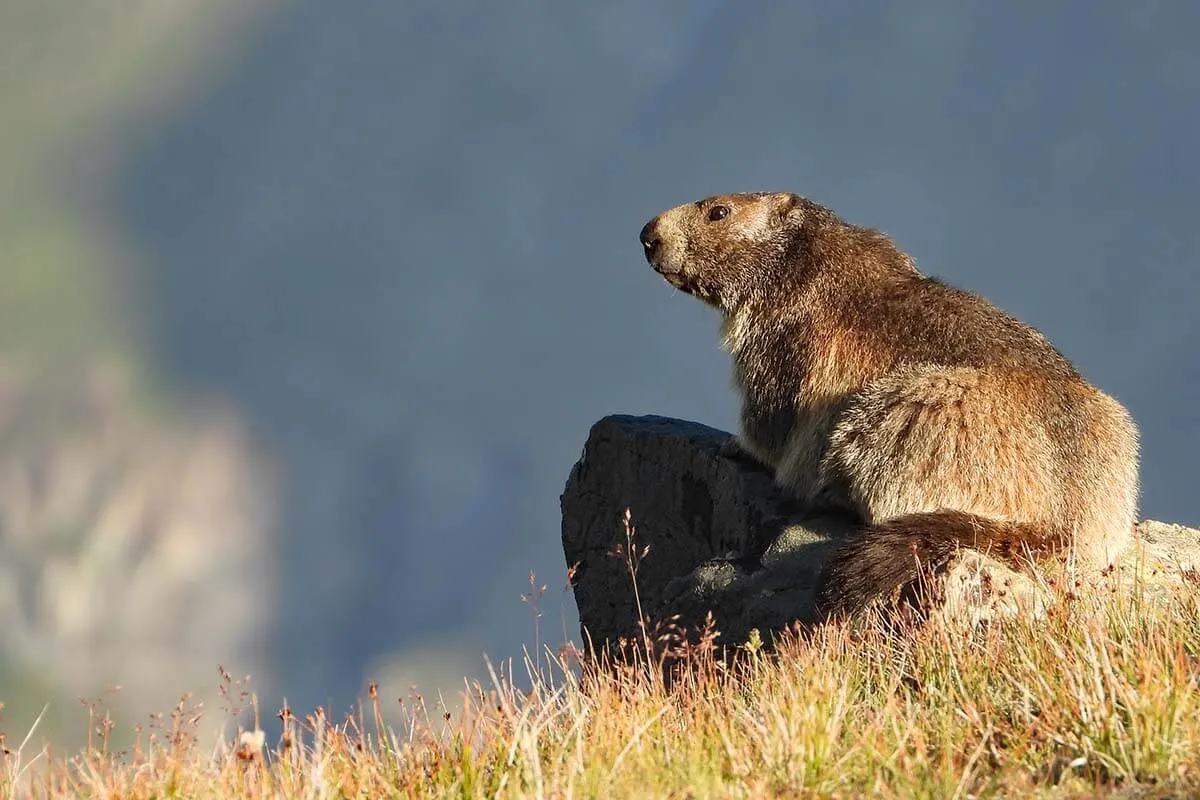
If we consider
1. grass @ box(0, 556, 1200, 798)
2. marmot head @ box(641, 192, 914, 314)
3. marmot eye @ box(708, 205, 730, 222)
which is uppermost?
marmot eye @ box(708, 205, 730, 222)

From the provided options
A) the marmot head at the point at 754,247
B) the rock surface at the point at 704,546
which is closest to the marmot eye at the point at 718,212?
the marmot head at the point at 754,247

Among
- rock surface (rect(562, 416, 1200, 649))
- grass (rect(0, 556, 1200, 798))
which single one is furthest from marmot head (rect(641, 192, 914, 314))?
grass (rect(0, 556, 1200, 798))

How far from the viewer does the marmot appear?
8594 mm

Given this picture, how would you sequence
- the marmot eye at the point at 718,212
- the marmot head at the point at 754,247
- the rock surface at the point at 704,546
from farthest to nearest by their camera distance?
1. the marmot eye at the point at 718,212
2. the marmot head at the point at 754,247
3. the rock surface at the point at 704,546

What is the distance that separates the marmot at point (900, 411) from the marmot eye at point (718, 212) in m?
0.18

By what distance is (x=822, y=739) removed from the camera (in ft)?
16.4

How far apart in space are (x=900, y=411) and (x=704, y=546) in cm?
283

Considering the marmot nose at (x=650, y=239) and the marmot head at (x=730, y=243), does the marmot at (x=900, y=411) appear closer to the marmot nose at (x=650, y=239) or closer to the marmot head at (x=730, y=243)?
the marmot head at (x=730, y=243)

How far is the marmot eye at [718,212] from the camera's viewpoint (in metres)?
11.3

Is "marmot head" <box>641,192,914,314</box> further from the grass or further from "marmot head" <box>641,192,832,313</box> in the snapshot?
the grass

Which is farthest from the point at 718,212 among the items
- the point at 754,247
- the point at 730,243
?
the point at 754,247

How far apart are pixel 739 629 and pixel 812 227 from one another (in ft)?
12.1

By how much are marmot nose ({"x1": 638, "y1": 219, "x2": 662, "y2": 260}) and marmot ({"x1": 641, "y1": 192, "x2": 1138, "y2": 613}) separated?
0.57m

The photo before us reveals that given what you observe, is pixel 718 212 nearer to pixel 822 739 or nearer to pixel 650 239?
pixel 650 239
